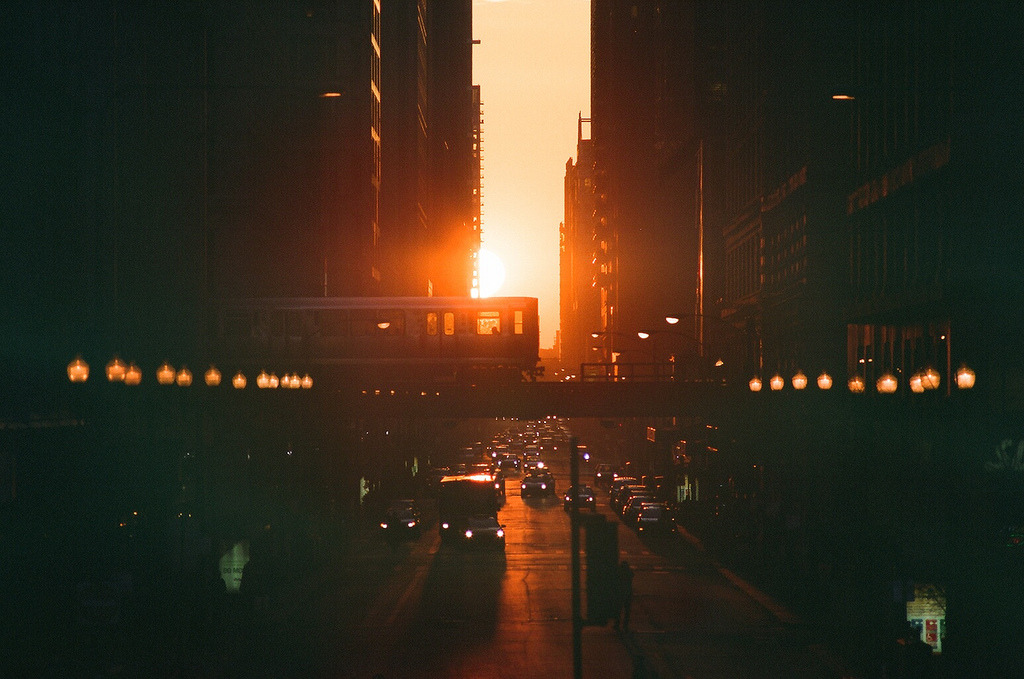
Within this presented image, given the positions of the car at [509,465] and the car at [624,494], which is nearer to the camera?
the car at [624,494]

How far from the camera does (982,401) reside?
3650 cm

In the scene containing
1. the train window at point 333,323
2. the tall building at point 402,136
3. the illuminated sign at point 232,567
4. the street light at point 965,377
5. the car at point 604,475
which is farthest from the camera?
the tall building at point 402,136

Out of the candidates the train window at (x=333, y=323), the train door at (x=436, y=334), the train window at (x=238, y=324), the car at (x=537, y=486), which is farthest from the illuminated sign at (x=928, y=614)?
the car at (x=537, y=486)

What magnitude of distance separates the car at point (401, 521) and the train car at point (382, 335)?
5805 millimetres

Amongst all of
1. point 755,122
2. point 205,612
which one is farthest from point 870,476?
point 755,122

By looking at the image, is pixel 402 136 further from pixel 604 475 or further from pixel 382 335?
pixel 382 335

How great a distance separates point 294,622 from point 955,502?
59.4ft

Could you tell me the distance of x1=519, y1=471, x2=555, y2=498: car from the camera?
95375 mm

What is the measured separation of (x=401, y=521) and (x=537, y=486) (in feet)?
126

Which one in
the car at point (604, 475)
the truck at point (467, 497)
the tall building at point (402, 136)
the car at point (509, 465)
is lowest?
the car at point (509, 465)

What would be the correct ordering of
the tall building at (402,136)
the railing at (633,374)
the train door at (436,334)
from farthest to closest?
1. the tall building at (402,136)
2. the railing at (633,374)
3. the train door at (436,334)

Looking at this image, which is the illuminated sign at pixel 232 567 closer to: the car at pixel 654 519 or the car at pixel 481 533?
the car at pixel 481 533

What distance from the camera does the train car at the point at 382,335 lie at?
56.8m

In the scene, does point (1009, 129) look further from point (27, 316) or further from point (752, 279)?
point (752, 279)
